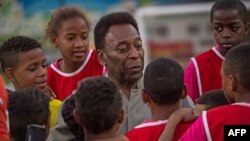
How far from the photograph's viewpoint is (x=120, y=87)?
5625 mm

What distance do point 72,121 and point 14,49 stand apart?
4.85 feet

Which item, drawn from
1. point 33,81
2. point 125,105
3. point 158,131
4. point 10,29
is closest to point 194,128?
point 158,131

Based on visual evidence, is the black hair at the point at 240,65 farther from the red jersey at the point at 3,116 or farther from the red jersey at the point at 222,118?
the red jersey at the point at 3,116

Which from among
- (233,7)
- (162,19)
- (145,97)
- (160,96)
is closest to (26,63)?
(145,97)

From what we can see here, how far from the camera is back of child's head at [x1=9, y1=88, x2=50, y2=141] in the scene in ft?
15.3

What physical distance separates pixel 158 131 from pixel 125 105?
0.59 metres

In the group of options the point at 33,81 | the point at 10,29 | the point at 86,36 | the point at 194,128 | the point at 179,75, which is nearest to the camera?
the point at 194,128

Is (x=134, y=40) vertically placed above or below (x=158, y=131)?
above

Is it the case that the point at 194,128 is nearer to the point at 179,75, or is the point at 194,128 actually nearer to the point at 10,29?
the point at 179,75

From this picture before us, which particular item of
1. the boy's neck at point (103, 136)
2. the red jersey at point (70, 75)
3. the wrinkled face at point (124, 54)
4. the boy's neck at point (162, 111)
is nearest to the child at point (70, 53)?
the red jersey at point (70, 75)

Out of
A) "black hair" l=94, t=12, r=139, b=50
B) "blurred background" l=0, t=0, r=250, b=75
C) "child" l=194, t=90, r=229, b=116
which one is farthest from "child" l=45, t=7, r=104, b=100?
"blurred background" l=0, t=0, r=250, b=75

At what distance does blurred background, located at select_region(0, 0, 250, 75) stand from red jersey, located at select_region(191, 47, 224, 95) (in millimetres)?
8733

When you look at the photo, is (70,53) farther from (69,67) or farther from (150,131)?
(150,131)

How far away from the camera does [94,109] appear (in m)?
4.52
